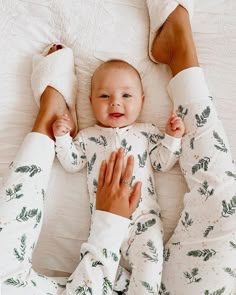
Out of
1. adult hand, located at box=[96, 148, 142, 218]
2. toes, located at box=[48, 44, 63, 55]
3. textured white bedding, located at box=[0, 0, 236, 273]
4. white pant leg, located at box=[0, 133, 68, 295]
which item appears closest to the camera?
white pant leg, located at box=[0, 133, 68, 295]

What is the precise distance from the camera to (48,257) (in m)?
1.27

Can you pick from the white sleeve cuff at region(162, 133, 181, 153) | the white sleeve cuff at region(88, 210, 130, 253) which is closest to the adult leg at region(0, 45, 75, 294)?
the white sleeve cuff at region(88, 210, 130, 253)

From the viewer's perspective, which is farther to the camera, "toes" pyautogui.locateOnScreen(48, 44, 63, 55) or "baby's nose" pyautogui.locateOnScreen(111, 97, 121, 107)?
"toes" pyautogui.locateOnScreen(48, 44, 63, 55)

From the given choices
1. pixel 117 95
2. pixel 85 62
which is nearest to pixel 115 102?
pixel 117 95

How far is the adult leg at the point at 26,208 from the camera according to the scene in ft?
3.57

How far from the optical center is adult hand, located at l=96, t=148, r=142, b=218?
47.0 inches

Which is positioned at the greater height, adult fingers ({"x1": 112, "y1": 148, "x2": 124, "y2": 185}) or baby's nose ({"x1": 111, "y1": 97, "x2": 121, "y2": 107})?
baby's nose ({"x1": 111, "y1": 97, "x2": 121, "y2": 107})

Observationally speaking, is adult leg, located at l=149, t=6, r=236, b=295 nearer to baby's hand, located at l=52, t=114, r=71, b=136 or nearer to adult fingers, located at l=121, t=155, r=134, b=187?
adult fingers, located at l=121, t=155, r=134, b=187

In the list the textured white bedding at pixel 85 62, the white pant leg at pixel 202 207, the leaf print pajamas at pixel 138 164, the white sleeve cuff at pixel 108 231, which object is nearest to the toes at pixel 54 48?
the textured white bedding at pixel 85 62

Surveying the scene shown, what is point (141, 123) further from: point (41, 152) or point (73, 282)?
point (73, 282)

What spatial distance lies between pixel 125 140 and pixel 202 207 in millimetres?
311

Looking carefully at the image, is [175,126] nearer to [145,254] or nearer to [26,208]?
[145,254]

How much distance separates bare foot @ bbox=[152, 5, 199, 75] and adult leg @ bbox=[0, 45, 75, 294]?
0.40 m

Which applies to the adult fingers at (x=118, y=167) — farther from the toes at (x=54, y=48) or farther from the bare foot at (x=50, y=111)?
the toes at (x=54, y=48)
